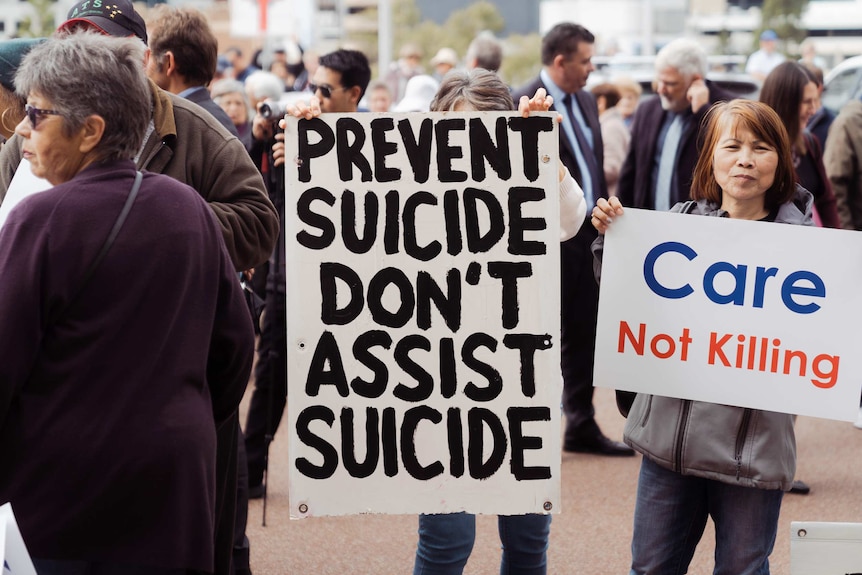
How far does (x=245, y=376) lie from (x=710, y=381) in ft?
4.16

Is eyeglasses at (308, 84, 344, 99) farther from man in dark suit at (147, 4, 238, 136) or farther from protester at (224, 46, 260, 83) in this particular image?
protester at (224, 46, 260, 83)

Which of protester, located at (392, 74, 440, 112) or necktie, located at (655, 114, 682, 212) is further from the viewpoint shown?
protester, located at (392, 74, 440, 112)

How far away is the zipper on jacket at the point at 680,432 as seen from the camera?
3365 millimetres

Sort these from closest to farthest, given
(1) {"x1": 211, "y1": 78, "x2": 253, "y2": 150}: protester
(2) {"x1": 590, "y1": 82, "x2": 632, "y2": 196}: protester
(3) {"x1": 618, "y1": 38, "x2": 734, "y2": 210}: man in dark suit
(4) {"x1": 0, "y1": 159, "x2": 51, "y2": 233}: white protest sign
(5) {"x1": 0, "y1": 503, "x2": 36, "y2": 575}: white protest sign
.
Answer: (5) {"x1": 0, "y1": 503, "x2": 36, "y2": 575}: white protest sign → (4) {"x1": 0, "y1": 159, "x2": 51, "y2": 233}: white protest sign → (3) {"x1": 618, "y1": 38, "x2": 734, "y2": 210}: man in dark suit → (1) {"x1": 211, "y1": 78, "x2": 253, "y2": 150}: protester → (2) {"x1": 590, "y1": 82, "x2": 632, "y2": 196}: protester

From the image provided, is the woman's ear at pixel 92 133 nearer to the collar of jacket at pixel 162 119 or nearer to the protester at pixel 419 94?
the collar of jacket at pixel 162 119

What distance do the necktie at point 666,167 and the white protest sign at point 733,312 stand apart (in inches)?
131

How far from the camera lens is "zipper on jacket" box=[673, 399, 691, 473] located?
337 cm

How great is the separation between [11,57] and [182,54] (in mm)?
840

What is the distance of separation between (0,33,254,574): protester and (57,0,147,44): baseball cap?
38.0 inches

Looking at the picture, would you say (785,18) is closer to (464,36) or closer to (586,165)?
(464,36)

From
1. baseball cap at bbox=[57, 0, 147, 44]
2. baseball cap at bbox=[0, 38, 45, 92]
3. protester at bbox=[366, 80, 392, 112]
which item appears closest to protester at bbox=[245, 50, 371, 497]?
baseball cap at bbox=[57, 0, 147, 44]

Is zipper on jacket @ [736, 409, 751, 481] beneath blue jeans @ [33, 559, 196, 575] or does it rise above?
above

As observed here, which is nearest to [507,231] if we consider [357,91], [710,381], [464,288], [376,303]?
[464,288]

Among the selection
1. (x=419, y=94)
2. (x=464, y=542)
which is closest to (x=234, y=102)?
(x=419, y=94)
